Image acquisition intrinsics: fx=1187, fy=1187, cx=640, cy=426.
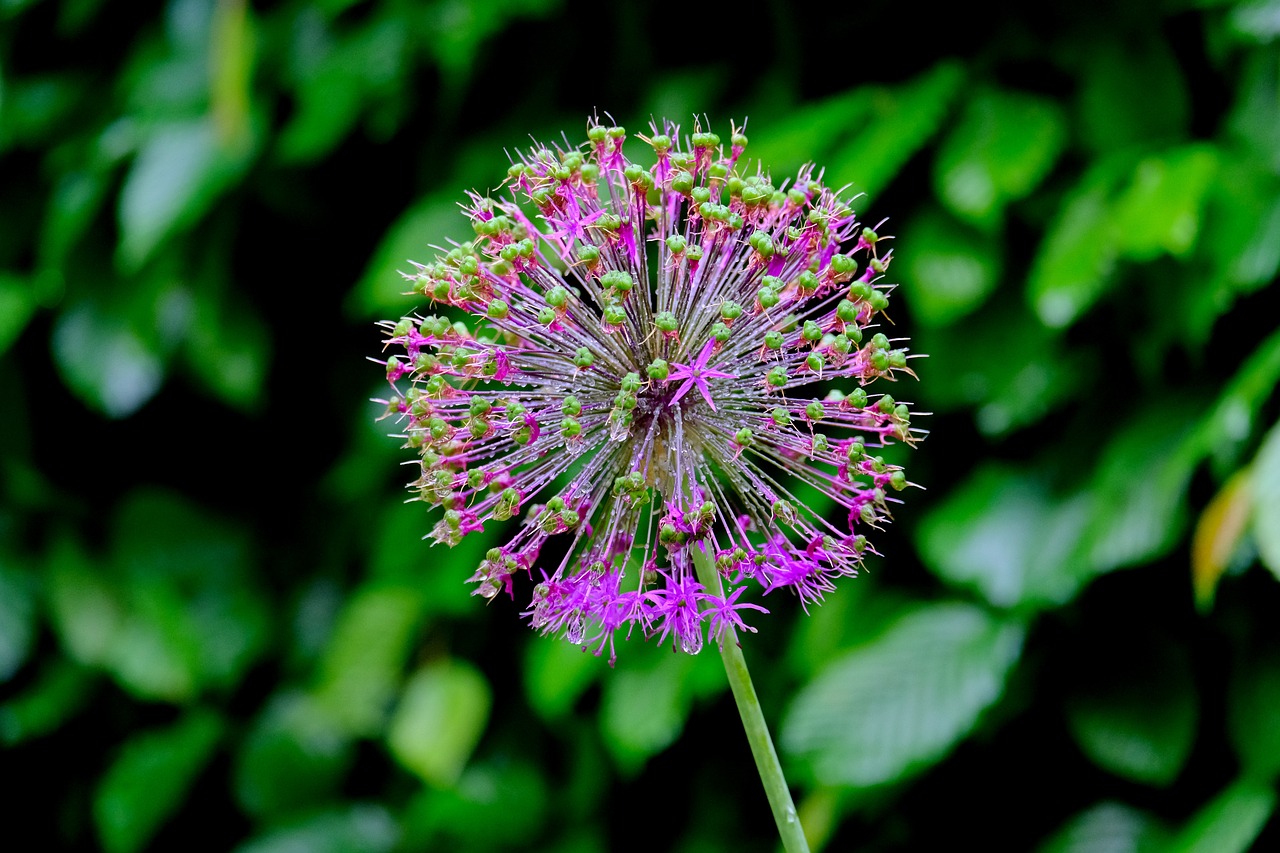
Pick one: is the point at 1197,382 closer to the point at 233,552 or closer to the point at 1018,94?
the point at 1018,94

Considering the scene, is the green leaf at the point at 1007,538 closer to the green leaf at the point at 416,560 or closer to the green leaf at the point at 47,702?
the green leaf at the point at 416,560

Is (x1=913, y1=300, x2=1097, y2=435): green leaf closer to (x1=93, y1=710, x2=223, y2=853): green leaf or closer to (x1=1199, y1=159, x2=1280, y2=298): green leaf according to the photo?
(x1=1199, y1=159, x2=1280, y2=298): green leaf

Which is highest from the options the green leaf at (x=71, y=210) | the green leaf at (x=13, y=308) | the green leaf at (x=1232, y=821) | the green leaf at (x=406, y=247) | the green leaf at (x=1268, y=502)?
the green leaf at (x=71, y=210)

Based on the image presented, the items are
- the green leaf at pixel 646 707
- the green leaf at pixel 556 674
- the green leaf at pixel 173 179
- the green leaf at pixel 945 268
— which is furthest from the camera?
the green leaf at pixel 173 179

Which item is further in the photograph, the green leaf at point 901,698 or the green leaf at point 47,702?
the green leaf at point 47,702

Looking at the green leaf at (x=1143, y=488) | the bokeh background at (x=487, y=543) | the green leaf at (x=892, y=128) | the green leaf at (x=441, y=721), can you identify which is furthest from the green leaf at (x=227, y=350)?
the green leaf at (x=1143, y=488)

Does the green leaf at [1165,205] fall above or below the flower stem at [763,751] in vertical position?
above

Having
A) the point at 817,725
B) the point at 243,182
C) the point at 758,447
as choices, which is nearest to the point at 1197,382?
the point at 817,725

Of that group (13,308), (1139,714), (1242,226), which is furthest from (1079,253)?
(13,308)
